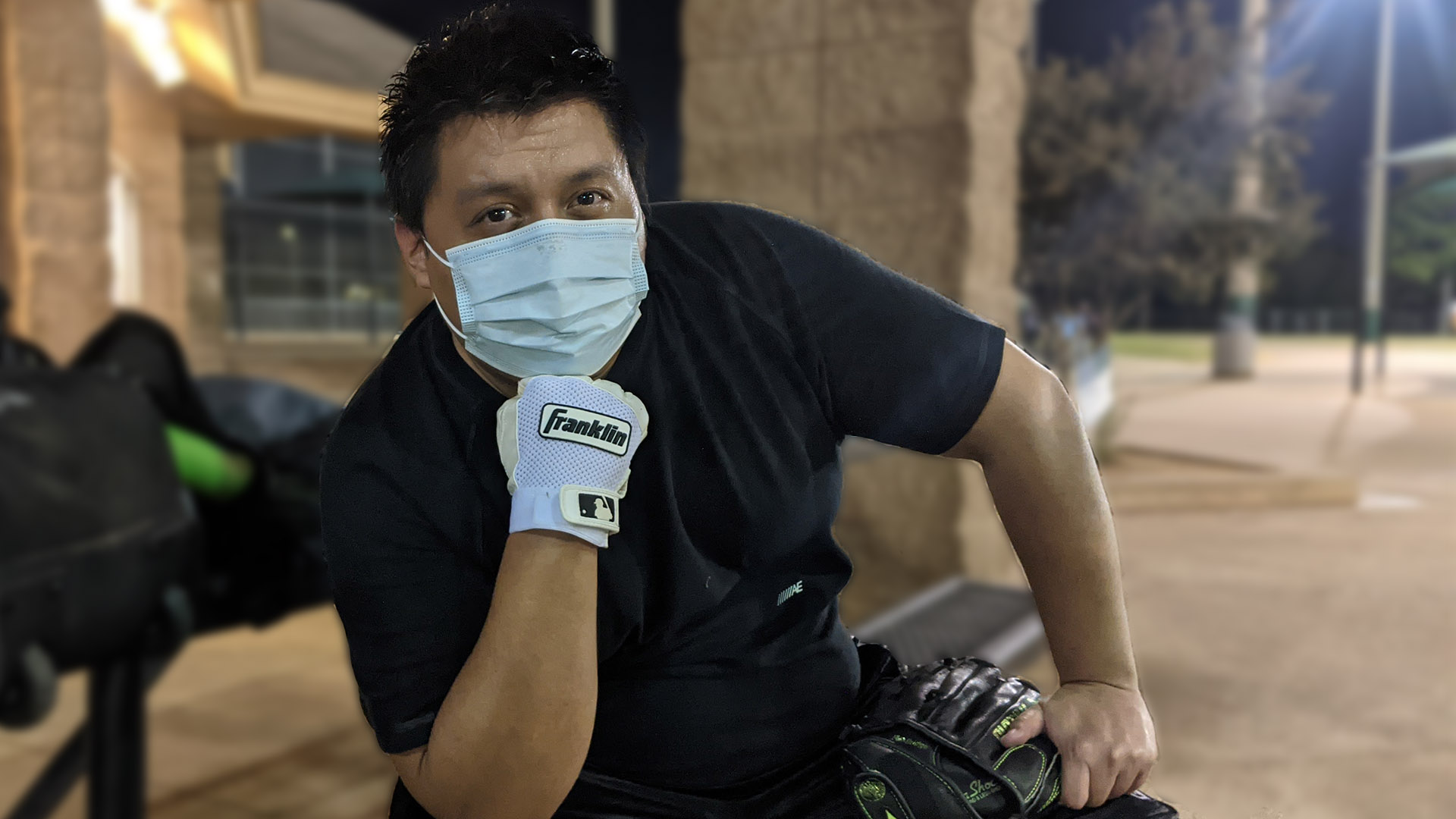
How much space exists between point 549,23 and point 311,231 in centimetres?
2059

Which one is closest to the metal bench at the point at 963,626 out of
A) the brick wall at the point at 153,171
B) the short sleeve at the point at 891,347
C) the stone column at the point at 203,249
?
the short sleeve at the point at 891,347

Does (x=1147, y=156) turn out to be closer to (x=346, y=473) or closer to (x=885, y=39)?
(x=885, y=39)

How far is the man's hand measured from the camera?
3.45 feet

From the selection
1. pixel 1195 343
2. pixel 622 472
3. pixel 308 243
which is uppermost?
pixel 308 243

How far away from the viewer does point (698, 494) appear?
3.62ft

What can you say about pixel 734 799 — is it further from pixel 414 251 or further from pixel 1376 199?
pixel 1376 199

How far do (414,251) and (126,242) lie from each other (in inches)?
412

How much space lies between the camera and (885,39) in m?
4.54

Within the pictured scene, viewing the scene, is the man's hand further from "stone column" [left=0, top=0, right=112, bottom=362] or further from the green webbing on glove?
"stone column" [left=0, top=0, right=112, bottom=362]

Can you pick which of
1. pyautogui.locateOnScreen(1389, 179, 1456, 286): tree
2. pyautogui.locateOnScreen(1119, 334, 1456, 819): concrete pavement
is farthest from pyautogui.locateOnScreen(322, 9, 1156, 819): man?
pyautogui.locateOnScreen(1389, 179, 1456, 286): tree

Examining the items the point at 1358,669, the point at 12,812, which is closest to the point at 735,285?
the point at 12,812

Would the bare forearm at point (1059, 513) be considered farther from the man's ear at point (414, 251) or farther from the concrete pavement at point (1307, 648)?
the man's ear at point (414, 251)

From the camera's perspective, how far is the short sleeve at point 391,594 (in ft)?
3.43

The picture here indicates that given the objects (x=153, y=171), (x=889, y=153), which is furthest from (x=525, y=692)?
(x=153, y=171)
